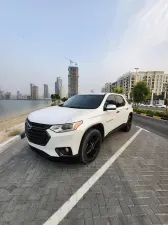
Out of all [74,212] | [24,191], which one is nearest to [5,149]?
[24,191]

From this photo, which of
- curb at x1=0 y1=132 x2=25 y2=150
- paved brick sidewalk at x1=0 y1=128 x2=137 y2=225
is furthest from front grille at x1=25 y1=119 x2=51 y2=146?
curb at x1=0 y1=132 x2=25 y2=150

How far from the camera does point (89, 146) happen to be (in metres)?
3.06

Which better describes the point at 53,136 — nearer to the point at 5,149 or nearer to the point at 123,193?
the point at 123,193

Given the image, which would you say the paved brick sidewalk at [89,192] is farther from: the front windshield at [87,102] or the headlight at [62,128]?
the front windshield at [87,102]

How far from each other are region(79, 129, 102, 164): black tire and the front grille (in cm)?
75

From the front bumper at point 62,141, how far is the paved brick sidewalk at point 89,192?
1.76 ft

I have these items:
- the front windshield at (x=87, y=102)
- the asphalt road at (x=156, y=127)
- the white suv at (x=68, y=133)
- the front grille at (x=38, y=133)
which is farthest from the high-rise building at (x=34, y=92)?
the white suv at (x=68, y=133)

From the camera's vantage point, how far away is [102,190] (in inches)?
90.1

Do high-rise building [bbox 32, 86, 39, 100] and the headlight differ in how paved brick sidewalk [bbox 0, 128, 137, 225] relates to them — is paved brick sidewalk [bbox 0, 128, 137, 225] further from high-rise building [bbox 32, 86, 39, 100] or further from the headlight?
high-rise building [bbox 32, 86, 39, 100]

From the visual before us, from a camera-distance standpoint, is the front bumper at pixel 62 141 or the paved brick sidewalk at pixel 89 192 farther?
the front bumper at pixel 62 141

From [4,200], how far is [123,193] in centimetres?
191

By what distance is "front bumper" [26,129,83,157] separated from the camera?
2510mm

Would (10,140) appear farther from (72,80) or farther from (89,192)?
(72,80)

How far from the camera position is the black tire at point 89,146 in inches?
110
